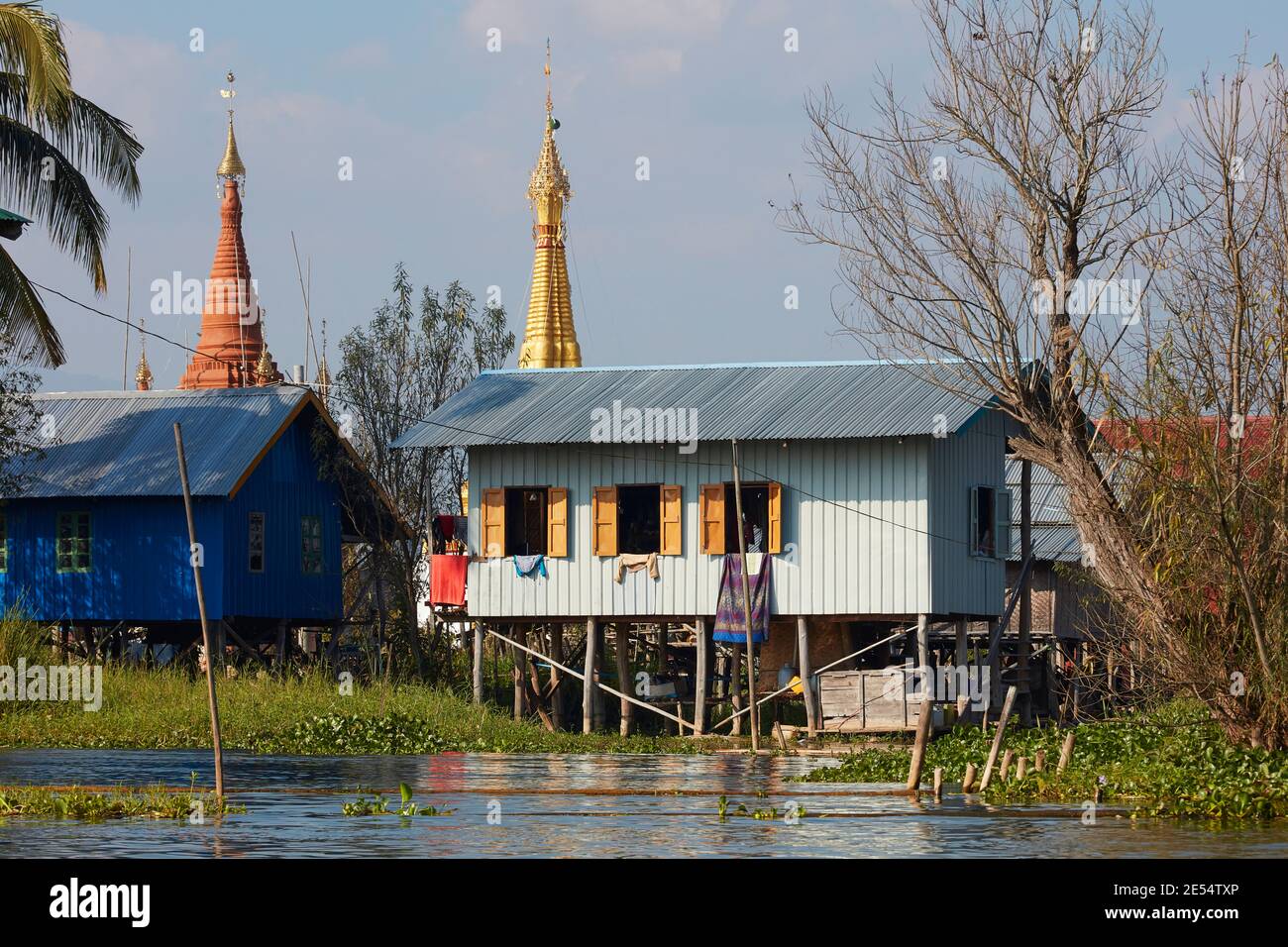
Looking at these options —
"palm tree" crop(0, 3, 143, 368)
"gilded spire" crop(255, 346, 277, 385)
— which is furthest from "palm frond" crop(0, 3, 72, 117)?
"gilded spire" crop(255, 346, 277, 385)

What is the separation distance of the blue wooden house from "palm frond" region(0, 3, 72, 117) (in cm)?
1072

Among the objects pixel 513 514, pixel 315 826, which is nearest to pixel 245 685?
pixel 513 514

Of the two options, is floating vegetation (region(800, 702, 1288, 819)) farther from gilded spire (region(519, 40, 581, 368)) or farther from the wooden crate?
gilded spire (region(519, 40, 581, 368))

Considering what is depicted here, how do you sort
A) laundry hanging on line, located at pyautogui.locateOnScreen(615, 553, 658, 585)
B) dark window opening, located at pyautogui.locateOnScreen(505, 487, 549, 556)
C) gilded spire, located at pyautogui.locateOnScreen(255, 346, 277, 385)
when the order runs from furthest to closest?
gilded spire, located at pyautogui.locateOnScreen(255, 346, 277, 385)
dark window opening, located at pyautogui.locateOnScreen(505, 487, 549, 556)
laundry hanging on line, located at pyautogui.locateOnScreen(615, 553, 658, 585)

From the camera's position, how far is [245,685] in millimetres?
33500

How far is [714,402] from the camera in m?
33.8

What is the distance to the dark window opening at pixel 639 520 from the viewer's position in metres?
35.2

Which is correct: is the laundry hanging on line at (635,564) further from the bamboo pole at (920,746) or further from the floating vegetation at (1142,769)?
the bamboo pole at (920,746)

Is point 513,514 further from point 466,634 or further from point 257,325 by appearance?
point 257,325

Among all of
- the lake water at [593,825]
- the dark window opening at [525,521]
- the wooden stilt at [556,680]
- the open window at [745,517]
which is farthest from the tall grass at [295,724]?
the lake water at [593,825]

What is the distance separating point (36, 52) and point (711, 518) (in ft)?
42.6

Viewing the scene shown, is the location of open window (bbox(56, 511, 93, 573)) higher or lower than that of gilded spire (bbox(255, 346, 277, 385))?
lower

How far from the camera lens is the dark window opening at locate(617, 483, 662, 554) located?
3525 centimetres

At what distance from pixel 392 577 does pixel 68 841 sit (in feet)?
81.2
